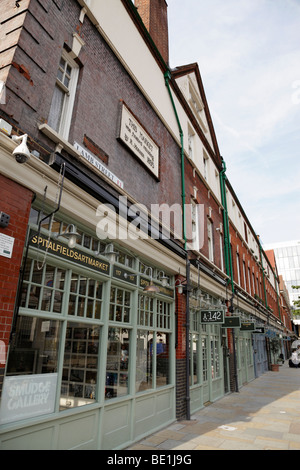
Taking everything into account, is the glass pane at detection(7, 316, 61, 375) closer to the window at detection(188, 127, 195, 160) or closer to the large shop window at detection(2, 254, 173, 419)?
the large shop window at detection(2, 254, 173, 419)

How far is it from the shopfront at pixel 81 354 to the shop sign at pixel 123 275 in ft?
0.07

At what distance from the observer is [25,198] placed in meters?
4.07

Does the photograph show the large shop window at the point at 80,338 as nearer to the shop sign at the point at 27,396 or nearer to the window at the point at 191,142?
the shop sign at the point at 27,396

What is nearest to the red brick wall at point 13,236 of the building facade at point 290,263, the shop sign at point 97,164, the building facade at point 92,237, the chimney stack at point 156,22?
the building facade at point 92,237

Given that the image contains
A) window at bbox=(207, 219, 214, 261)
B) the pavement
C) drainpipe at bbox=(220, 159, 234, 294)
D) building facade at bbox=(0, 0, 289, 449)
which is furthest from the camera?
drainpipe at bbox=(220, 159, 234, 294)

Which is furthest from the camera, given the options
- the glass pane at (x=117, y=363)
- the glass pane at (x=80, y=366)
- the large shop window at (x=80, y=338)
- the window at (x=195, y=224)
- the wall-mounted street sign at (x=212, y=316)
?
the window at (x=195, y=224)

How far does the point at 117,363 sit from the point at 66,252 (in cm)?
263

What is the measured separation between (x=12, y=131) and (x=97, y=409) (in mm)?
4511

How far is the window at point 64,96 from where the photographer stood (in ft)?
17.4

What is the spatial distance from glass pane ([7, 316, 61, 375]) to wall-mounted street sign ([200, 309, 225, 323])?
618 cm

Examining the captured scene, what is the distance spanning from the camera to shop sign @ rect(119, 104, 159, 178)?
23.3 ft

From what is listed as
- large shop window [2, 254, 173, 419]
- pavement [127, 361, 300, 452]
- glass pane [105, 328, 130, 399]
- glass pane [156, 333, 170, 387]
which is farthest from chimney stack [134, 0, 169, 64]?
pavement [127, 361, 300, 452]

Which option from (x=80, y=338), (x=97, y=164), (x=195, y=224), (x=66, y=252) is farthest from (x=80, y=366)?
(x=195, y=224)
